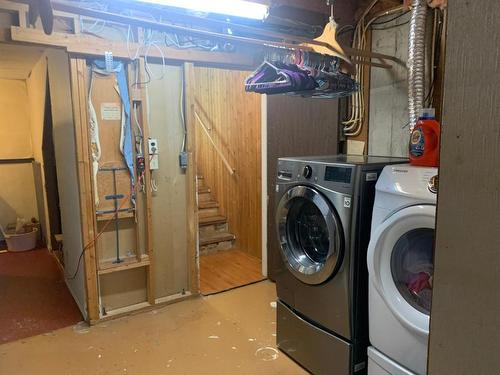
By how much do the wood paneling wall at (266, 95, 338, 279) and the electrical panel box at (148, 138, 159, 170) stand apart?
1002mm

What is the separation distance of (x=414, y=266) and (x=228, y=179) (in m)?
3.18

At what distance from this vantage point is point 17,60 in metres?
3.96

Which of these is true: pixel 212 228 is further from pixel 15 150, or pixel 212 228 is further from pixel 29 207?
pixel 15 150

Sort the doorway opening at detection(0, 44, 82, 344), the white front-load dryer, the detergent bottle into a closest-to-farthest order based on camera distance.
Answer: the white front-load dryer, the detergent bottle, the doorway opening at detection(0, 44, 82, 344)

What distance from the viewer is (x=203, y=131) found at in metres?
5.16

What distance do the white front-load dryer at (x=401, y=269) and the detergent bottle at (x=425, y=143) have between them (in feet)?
0.54

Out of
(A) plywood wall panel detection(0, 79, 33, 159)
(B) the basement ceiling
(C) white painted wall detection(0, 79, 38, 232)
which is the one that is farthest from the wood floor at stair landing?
(A) plywood wall panel detection(0, 79, 33, 159)

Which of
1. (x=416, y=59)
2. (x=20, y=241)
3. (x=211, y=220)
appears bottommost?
(x=20, y=241)

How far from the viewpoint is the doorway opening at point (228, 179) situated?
13.7 feet

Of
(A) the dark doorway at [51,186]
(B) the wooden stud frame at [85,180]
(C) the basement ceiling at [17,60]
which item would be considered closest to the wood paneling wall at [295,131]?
(B) the wooden stud frame at [85,180]

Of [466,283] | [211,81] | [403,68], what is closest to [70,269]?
[211,81]

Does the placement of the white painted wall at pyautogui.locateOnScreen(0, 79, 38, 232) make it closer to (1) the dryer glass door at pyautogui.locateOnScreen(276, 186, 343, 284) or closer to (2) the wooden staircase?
(2) the wooden staircase

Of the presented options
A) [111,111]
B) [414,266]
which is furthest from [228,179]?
[414,266]

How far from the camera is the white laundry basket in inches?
187
